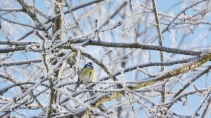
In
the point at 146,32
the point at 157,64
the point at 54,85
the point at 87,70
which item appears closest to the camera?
the point at 54,85

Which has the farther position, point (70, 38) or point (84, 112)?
point (84, 112)

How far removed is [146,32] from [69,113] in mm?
8259

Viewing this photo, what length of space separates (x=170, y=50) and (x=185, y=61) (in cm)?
14

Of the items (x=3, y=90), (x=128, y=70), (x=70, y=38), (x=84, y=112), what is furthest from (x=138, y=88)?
(x=3, y=90)

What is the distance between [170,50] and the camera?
2.78m

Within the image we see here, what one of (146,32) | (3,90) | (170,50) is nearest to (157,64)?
(170,50)

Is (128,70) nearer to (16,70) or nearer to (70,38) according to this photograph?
(70,38)

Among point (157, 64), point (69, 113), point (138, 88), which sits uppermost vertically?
point (157, 64)

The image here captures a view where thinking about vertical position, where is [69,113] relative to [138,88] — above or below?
A: below

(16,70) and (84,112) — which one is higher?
(16,70)

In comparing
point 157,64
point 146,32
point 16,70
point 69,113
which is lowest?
point 69,113

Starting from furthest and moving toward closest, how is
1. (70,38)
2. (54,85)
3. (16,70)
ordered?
1. (16,70)
2. (70,38)
3. (54,85)

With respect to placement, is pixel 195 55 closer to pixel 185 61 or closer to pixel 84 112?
pixel 185 61

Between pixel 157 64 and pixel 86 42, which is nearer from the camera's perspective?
pixel 86 42
